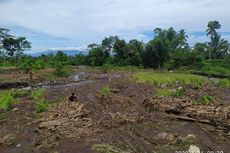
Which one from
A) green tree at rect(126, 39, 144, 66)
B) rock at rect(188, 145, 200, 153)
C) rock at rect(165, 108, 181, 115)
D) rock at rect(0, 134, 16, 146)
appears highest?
green tree at rect(126, 39, 144, 66)

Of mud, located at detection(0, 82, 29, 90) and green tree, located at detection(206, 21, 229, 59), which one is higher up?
green tree, located at detection(206, 21, 229, 59)

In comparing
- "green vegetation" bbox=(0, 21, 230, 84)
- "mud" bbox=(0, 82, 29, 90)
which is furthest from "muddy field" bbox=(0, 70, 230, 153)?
"green vegetation" bbox=(0, 21, 230, 84)

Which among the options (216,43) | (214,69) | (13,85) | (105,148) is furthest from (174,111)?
(216,43)

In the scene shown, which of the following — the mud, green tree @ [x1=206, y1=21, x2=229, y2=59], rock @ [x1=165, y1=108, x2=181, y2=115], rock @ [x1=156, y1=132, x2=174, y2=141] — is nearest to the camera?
rock @ [x1=156, y1=132, x2=174, y2=141]

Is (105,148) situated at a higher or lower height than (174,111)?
lower

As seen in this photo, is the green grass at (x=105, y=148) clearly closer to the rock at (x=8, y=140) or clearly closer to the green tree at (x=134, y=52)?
the rock at (x=8, y=140)

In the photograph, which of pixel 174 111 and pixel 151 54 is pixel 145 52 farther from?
pixel 174 111

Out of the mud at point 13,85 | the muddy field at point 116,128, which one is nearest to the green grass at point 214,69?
the mud at point 13,85

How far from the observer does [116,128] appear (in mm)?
9734

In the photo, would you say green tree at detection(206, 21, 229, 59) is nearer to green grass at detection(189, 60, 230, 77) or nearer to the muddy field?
green grass at detection(189, 60, 230, 77)

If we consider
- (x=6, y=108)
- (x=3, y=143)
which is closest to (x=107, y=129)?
(x=3, y=143)

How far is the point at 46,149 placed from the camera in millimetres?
8156

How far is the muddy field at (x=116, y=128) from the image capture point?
8.30 m

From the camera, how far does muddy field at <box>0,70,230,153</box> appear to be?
830 centimetres
